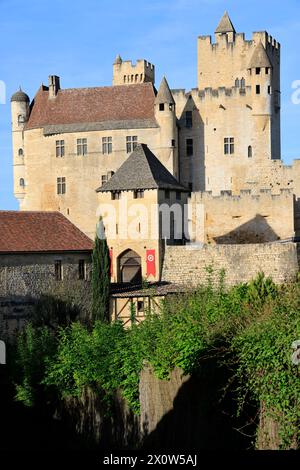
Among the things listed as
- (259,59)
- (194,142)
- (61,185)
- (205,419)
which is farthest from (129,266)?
(205,419)

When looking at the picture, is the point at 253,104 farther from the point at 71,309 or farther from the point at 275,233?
the point at 71,309

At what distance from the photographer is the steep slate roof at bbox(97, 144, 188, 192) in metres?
50.8

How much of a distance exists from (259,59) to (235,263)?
2054 cm

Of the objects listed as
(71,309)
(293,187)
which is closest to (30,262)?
(71,309)

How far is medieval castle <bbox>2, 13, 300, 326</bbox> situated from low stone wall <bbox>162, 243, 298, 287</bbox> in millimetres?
7421

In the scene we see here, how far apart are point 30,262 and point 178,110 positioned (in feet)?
77.3

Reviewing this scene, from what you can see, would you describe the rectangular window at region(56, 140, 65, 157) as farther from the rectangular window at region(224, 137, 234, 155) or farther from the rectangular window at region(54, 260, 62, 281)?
the rectangular window at region(54, 260, 62, 281)

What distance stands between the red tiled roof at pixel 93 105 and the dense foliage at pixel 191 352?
90.0ft

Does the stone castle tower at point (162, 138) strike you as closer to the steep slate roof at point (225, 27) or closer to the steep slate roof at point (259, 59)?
the steep slate roof at point (259, 59)

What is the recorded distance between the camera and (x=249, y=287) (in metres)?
42.2

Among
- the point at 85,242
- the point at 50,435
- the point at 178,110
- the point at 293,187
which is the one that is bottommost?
the point at 50,435

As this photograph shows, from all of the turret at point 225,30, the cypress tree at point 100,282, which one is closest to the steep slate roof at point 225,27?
the turret at point 225,30

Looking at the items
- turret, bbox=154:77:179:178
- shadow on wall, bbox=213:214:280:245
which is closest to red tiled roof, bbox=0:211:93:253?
shadow on wall, bbox=213:214:280:245

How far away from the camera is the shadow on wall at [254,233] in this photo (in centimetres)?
5650
